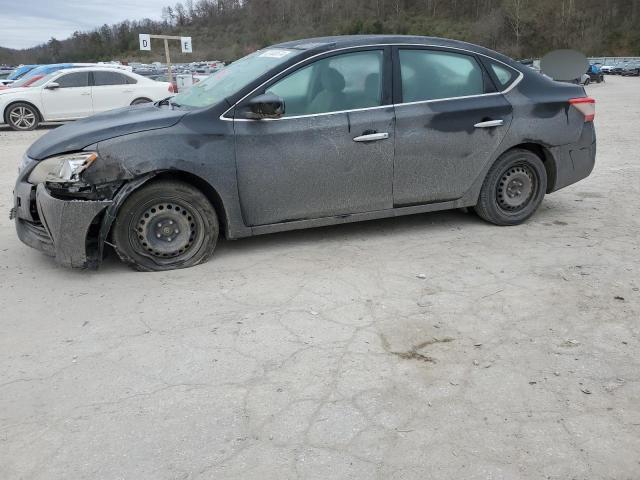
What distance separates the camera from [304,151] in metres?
4.68

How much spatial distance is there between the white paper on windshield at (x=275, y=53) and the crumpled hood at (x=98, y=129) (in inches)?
37.7

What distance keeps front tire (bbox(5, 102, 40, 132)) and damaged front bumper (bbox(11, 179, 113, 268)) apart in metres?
12.0

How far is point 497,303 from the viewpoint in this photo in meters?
3.99

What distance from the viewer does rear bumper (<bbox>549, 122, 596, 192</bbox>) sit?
5621 millimetres

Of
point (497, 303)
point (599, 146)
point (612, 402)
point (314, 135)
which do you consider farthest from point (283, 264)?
point (599, 146)

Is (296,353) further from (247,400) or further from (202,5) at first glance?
(202,5)

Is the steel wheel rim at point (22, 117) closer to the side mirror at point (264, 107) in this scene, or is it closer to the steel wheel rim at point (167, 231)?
the steel wheel rim at point (167, 231)

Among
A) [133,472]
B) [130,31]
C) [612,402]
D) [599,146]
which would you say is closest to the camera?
[133,472]

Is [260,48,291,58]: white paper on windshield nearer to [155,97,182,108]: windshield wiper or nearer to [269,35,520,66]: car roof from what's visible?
[269,35,520,66]: car roof

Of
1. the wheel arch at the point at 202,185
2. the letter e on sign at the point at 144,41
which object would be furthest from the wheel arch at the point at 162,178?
the letter e on sign at the point at 144,41

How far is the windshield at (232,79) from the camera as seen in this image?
4.75 metres

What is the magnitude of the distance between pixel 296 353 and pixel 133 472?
3.80 feet

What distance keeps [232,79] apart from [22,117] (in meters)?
12.2

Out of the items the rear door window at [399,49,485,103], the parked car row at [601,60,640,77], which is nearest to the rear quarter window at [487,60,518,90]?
the rear door window at [399,49,485,103]
